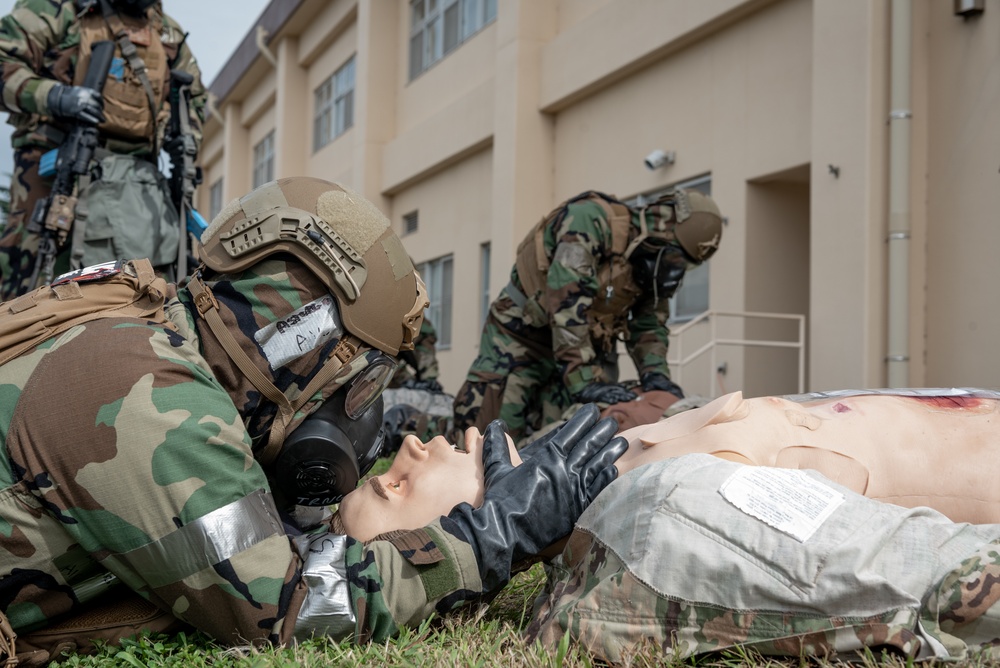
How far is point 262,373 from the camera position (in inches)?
89.2

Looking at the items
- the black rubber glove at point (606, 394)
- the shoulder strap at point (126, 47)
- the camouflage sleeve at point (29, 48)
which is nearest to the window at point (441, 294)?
the black rubber glove at point (606, 394)

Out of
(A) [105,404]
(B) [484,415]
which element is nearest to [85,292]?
(A) [105,404]

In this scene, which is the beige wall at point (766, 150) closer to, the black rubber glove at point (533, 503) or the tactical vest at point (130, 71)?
the tactical vest at point (130, 71)

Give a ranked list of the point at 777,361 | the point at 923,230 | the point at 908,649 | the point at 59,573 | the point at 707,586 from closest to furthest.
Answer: the point at 908,649
the point at 707,586
the point at 59,573
the point at 923,230
the point at 777,361

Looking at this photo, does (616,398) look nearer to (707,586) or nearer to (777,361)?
(707,586)

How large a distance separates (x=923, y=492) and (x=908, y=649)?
25.5 inches

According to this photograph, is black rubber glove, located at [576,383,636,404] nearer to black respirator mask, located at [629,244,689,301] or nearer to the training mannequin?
black respirator mask, located at [629,244,689,301]

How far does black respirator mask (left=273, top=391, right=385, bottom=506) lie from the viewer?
2.38 m

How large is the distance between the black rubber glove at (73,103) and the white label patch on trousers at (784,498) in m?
3.69

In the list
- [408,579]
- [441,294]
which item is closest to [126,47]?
[408,579]

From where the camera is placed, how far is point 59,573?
2047 mm

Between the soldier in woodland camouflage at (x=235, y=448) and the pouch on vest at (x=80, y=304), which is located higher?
the pouch on vest at (x=80, y=304)

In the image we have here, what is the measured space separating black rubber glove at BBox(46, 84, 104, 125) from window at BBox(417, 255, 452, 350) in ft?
33.5

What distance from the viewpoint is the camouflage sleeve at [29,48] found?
4.54 metres
